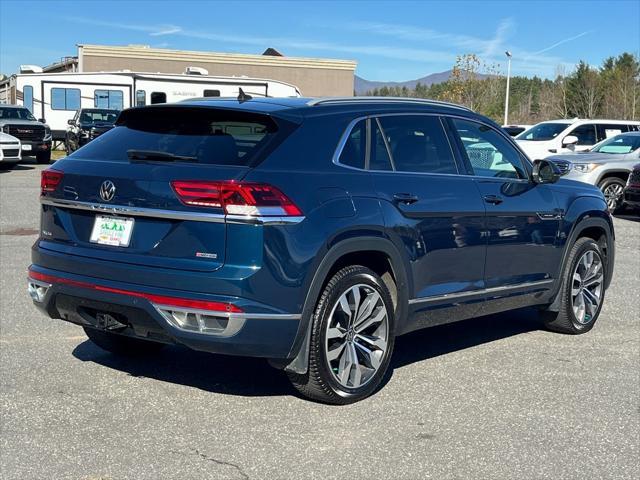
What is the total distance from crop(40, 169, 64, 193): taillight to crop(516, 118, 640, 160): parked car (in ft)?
55.5

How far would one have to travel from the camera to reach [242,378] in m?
5.30

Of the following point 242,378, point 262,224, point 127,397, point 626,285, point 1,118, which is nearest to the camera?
point 262,224

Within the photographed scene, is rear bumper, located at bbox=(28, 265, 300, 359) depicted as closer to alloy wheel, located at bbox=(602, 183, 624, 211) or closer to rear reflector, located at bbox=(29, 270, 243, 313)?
rear reflector, located at bbox=(29, 270, 243, 313)

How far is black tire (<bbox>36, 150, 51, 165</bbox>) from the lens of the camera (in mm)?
27188

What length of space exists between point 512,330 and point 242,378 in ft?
8.86

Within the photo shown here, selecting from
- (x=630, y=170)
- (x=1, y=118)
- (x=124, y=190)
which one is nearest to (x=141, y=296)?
(x=124, y=190)

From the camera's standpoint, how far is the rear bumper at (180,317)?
13.9ft

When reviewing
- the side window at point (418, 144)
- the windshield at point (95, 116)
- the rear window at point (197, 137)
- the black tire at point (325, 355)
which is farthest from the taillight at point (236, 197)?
the windshield at point (95, 116)

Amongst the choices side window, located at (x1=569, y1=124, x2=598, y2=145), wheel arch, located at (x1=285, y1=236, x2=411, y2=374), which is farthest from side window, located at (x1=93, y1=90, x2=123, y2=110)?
wheel arch, located at (x1=285, y1=236, x2=411, y2=374)

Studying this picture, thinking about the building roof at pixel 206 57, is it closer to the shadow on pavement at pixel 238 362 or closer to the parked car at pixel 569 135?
the parked car at pixel 569 135

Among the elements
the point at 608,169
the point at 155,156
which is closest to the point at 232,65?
the point at 608,169

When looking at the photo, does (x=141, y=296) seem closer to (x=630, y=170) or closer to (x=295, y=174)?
(x=295, y=174)

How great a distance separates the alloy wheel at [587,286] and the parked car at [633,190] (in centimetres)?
907

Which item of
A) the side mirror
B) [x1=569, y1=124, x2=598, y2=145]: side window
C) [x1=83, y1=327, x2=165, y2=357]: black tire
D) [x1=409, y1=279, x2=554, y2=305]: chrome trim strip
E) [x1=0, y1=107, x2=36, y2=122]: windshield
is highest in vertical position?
[x1=0, y1=107, x2=36, y2=122]: windshield
